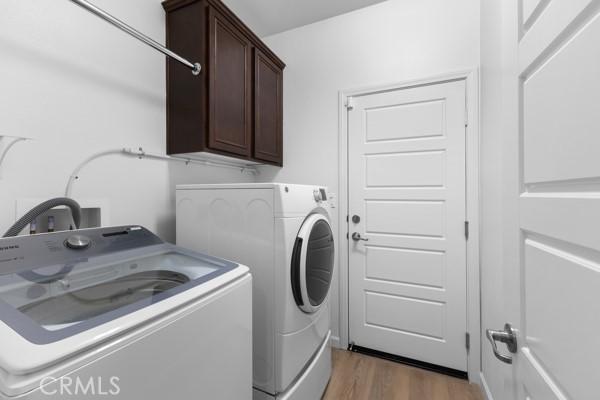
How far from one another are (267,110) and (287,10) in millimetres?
882

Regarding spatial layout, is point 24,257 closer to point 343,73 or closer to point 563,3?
point 563,3

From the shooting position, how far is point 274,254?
50.2 inches

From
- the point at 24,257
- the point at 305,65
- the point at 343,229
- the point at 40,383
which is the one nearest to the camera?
the point at 40,383

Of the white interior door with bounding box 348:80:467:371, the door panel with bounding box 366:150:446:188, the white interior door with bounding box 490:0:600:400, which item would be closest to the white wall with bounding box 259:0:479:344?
the white interior door with bounding box 348:80:467:371

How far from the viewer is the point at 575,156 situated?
1.53 ft

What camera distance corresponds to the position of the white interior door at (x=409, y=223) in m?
1.92

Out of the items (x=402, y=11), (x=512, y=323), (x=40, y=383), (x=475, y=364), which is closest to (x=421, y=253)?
(x=475, y=364)

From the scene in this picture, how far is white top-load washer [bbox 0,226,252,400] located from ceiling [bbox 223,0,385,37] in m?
2.12

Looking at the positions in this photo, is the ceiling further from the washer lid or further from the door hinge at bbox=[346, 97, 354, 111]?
the washer lid

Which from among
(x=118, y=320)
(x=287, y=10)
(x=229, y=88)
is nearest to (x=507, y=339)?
(x=118, y=320)

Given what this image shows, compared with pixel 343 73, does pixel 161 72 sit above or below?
below

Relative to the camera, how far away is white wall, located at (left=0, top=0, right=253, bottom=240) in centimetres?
107

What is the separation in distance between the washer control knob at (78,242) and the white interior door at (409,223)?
1773 mm

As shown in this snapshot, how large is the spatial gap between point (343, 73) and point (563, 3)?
1.95 metres
